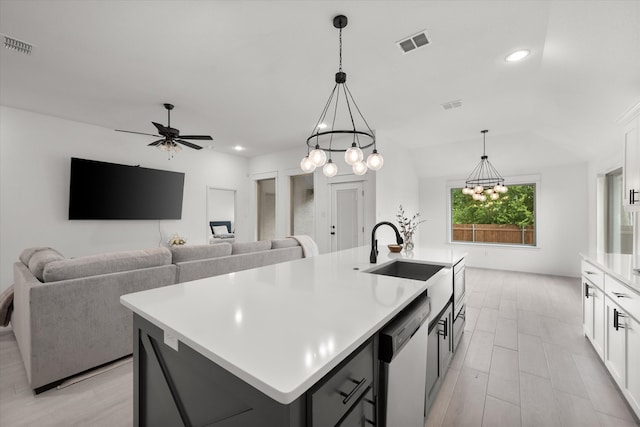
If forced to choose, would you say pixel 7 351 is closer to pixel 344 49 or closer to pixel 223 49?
pixel 223 49

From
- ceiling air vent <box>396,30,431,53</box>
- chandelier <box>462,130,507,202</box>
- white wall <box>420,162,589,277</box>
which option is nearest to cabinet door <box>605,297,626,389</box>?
ceiling air vent <box>396,30,431,53</box>

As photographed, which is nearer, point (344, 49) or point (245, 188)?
point (344, 49)

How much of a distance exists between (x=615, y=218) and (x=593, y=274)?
3.18 m

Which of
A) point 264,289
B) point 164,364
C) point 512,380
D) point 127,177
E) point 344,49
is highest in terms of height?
point 344,49

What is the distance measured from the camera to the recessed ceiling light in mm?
2585

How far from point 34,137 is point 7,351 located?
3303mm

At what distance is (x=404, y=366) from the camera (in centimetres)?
115

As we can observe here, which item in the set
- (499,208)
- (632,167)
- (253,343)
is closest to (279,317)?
(253,343)

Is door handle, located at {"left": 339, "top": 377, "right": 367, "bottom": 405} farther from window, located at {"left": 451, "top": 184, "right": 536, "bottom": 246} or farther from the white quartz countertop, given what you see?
window, located at {"left": 451, "top": 184, "right": 536, "bottom": 246}

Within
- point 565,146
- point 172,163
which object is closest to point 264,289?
point 172,163

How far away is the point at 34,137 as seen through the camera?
4168 mm

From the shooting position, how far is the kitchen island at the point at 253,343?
2.25ft

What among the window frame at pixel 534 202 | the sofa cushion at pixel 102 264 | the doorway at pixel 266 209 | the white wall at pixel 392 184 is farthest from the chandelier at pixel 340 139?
the window frame at pixel 534 202

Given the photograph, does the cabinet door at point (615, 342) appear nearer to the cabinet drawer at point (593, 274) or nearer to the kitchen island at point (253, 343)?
the cabinet drawer at point (593, 274)
